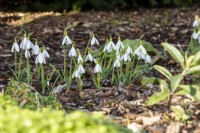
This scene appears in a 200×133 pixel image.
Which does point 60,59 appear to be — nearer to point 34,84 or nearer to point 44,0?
point 34,84

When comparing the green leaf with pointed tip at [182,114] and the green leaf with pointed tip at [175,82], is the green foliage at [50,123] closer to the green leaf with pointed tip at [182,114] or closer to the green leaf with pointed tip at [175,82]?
the green leaf with pointed tip at [182,114]

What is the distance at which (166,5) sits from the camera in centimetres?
1027

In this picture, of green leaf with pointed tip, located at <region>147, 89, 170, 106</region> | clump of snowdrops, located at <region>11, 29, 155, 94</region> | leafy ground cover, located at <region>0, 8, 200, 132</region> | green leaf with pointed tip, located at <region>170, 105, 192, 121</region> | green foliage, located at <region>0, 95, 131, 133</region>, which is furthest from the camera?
clump of snowdrops, located at <region>11, 29, 155, 94</region>

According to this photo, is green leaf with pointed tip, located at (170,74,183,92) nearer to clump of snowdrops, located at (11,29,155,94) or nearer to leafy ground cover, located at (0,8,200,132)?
leafy ground cover, located at (0,8,200,132)

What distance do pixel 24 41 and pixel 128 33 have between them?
318 cm

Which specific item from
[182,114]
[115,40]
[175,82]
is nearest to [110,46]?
[175,82]

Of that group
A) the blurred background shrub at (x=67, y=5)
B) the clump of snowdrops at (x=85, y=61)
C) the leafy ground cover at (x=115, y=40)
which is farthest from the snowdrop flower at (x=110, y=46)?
the blurred background shrub at (x=67, y=5)

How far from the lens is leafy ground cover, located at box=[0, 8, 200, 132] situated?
2.95m

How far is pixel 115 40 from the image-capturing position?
6.06 meters

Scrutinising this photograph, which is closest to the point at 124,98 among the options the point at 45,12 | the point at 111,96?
the point at 111,96

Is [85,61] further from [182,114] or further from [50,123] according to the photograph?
[50,123]

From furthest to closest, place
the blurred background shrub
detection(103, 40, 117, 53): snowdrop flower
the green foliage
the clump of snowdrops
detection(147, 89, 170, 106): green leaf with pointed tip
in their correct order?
the blurred background shrub
detection(103, 40, 117, 53): snowdrop flower
the clump of snowdrops
detection(147, 89, 170, 106): green leaf with pointed tip
the green foliage

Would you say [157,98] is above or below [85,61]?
below

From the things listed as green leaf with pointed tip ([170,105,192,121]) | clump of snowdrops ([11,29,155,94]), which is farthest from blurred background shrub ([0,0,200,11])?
green leaf with pointed tip ([170,105,192,121])
